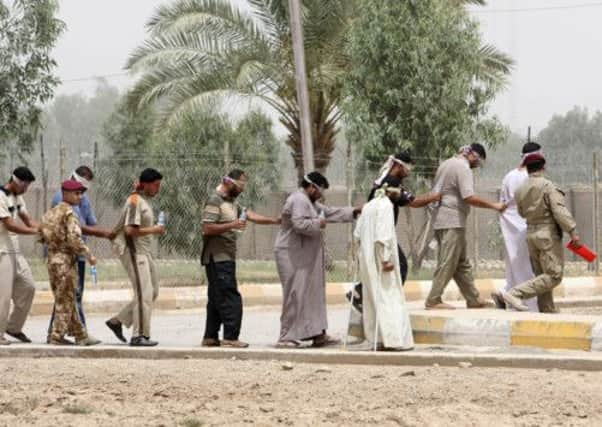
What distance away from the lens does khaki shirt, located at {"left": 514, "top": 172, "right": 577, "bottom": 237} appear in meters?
12.4

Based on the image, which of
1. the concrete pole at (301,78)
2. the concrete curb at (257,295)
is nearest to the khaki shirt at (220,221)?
the concrete curb at (257,295)

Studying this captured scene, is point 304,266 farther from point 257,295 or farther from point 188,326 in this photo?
point 257,295

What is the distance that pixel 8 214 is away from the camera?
12.0 m

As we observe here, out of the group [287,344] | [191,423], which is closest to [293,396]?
[191,423]

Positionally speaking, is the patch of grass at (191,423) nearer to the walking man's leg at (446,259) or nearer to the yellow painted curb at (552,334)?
the yellow painted curb at (552,334)

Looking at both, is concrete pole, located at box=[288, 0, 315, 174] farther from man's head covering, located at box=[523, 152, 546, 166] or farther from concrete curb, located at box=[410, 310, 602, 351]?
concrete curb, located at box=[410, 310, 602, 351]

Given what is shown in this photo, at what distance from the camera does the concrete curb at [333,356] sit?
1002 centimetres

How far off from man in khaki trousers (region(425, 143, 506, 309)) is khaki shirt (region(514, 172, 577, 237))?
36 centimetres

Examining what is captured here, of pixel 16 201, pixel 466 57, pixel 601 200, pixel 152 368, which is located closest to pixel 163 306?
pixel 16 201

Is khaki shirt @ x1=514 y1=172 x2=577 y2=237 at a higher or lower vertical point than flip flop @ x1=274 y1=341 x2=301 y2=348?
higher

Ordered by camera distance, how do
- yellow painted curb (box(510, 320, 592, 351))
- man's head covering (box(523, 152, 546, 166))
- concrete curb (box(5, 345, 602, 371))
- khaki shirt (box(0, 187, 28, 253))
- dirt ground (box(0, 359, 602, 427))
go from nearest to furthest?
dirt ground (box(0, 359, 602, 427)), concrete curb (box(5, 345, 602, 371)), yellow painted curb (box(510, 320, 592, 351)), khaki shirt (box(0, 187, 28, 253)), man's head covering (box(523, 152, 546, 166))

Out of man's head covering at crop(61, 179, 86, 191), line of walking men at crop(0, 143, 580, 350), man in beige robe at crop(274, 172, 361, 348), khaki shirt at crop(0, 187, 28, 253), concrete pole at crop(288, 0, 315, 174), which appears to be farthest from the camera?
concrete pole at crop(288, 0, 315, 174)

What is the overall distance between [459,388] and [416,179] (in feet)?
45.7

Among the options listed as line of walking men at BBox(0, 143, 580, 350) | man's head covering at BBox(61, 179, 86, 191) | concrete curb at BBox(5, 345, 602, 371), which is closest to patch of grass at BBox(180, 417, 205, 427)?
concrete curb at BBox(5, 345, 602, 371)
